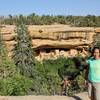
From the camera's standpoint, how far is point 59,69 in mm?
28484

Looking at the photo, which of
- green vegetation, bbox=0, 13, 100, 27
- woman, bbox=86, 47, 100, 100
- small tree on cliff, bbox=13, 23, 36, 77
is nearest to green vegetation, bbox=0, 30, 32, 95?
small tree on cliff, bbox=13, 23, 36, 77

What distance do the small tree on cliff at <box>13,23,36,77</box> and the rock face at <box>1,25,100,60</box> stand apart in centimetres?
212

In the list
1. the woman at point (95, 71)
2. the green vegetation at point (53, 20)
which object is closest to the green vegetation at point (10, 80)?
the woman at point (95, 71)

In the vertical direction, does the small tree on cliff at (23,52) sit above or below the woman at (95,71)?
below

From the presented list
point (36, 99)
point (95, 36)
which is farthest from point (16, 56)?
point (36, 99)

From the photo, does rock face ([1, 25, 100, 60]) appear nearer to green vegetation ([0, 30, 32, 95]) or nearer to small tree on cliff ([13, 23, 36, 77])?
small tree on cliff ([13, 23, 36, 77])

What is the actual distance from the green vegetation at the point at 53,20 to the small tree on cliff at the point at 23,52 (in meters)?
10.9

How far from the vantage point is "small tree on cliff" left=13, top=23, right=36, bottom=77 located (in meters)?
26.0

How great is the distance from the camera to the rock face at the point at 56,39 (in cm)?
3094

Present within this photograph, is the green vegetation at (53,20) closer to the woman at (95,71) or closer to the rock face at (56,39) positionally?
the rock face at (56,39)

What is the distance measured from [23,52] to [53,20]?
61.2 feet

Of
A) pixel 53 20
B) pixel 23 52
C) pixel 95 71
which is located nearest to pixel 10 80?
pixel 95 71

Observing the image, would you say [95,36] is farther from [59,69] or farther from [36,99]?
[36,99]

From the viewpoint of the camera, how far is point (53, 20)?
148 feet
